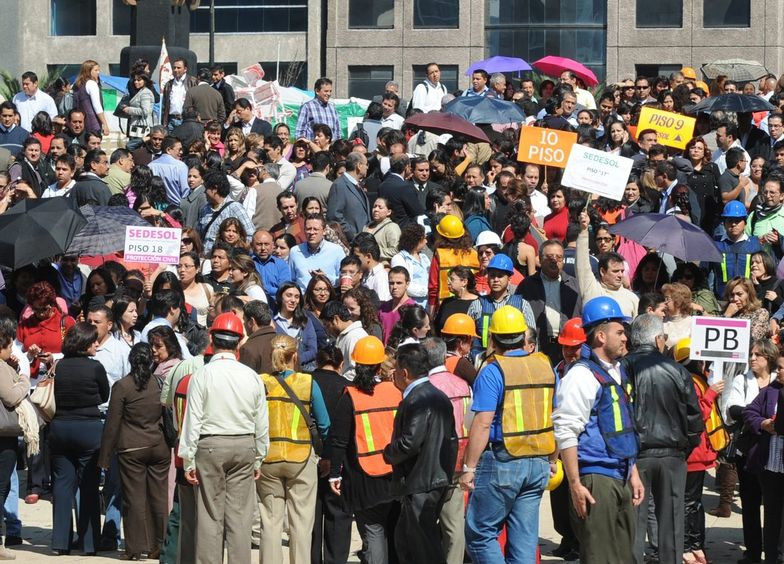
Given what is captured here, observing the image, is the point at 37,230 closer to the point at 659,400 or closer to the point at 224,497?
the point at 224,497

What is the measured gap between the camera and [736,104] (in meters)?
22.5

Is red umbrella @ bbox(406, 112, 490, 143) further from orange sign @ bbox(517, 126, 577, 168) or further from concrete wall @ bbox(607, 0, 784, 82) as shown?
concrete wall @ bbox(607, 0, 784, 82)

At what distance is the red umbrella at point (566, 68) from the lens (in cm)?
2944

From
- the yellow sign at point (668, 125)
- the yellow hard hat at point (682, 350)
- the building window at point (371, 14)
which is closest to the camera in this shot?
the yellow hard hat at point (682, 350)

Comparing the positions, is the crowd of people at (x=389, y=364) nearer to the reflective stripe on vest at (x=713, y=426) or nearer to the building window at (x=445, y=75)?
the reflective stripe on vest at (x=713, y=426)

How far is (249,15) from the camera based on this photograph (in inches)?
2217

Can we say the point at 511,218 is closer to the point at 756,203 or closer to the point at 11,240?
the point at 756,203

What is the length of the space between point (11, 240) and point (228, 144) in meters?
6.00

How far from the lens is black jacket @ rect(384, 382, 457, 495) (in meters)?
10.9

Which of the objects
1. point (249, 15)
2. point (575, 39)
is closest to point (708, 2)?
point (575, 39)

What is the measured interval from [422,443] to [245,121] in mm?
13632

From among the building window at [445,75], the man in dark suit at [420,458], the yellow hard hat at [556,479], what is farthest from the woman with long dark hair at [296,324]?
the building window at [445,75]

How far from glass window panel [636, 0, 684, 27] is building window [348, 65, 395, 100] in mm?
8167

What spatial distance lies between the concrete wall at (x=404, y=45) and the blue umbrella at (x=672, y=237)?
120 ft
